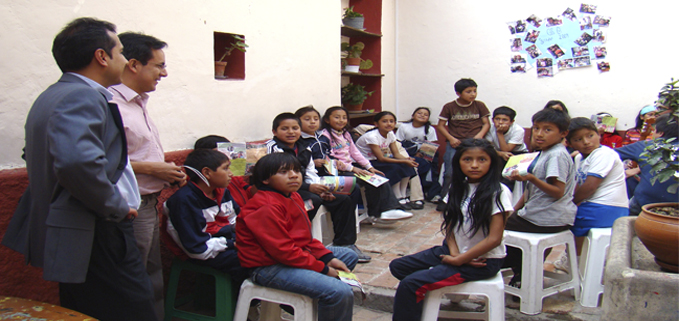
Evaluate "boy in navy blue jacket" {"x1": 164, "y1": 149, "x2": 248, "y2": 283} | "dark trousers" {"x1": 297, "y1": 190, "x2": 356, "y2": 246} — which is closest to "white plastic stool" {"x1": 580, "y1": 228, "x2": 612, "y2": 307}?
"dark trousers" {"x1": 297, "y1": 190, "x2": 356, "y2": 246}

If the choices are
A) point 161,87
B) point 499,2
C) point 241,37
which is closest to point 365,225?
point 241,37

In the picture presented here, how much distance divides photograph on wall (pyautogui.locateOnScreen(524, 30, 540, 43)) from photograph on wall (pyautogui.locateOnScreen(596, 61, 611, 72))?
86 centimetres

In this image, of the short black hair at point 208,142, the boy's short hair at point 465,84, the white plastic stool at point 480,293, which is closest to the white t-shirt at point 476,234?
the white plastic stool at point 480,293

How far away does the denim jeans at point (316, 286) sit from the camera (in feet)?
Result: 7.82

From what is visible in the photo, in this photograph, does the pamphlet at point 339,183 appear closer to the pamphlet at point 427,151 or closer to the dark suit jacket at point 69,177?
the dark suit jacket at point 69,177

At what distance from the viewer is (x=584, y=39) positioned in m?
6.30

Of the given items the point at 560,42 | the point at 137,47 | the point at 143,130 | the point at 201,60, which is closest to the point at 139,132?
the point at 143,130

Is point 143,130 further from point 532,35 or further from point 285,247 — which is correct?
point 532,35

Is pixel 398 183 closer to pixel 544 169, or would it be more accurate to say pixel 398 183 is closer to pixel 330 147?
pixel 330 147

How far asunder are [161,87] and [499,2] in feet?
17.1

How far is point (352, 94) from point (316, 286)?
4.35 meters

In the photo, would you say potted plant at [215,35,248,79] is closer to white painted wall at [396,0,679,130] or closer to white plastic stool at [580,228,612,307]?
white plastic stool at [580,228,612,307]

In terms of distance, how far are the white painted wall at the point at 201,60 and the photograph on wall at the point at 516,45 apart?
272 centimetres

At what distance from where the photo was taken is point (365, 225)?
5.27m
